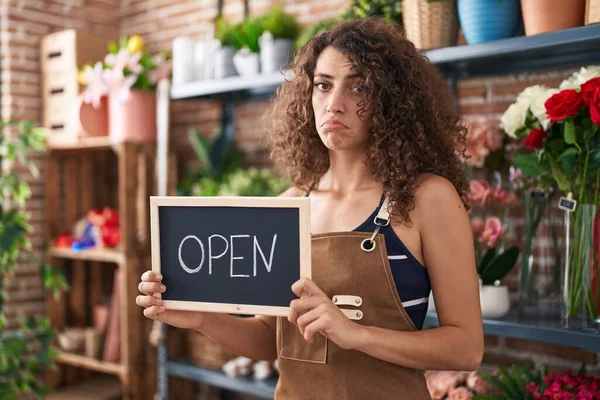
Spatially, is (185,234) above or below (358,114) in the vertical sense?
below

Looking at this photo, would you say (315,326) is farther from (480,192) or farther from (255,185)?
(255,185)

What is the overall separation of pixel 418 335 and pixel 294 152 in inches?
24.1

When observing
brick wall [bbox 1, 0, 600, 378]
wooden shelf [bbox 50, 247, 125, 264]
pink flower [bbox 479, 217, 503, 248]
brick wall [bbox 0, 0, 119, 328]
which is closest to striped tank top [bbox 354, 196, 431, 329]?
pink flower [bbox 479, 217, 503, 248]

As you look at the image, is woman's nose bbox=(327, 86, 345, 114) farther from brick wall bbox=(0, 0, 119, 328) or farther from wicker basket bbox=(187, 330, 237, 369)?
brick wall bbox=(0, 0, 119, 328)

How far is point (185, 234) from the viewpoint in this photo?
4.39 feet

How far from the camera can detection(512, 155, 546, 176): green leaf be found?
1.79 m

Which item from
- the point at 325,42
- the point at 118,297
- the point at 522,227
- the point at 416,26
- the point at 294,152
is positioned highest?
the point at 416,26

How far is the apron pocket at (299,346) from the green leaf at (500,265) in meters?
0.75

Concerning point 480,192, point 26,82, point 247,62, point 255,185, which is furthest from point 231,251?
point 26,82

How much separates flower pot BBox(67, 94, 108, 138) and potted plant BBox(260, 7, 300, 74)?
0.97 metres

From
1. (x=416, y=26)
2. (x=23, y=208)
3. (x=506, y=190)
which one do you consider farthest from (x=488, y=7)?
(x=23, y=208)

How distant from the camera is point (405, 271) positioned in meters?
1.37

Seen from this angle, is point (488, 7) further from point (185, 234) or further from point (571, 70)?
point (185, 234)

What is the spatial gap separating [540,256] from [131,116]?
192cm
